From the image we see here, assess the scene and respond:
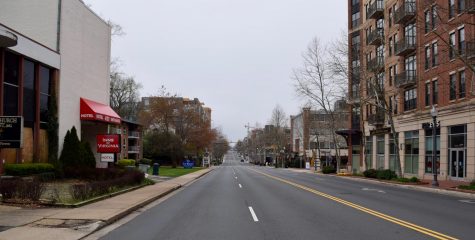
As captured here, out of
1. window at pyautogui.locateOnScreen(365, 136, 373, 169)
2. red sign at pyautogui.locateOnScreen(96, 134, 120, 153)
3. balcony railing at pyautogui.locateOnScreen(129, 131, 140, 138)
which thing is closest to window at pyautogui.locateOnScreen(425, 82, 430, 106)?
window at pyautogui.locateOnScreen(365, 136, 373, 169)

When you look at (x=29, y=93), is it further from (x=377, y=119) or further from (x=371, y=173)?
(x=377, y=119)

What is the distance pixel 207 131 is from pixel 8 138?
269ft

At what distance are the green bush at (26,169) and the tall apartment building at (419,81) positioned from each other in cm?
2141

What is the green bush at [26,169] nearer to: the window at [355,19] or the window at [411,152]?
the window at [411,152]

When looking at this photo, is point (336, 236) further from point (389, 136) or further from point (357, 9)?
point (357, 9)

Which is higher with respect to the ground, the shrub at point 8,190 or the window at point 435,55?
the window at point 435,55

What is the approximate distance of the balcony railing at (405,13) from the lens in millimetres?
43719

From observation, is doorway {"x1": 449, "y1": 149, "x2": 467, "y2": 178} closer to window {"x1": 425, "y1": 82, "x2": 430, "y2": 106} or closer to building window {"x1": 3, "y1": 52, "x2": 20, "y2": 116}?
window {"x1": 425, "y1": 82, "x2": 430, "y2": 106}

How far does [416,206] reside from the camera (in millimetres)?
19172

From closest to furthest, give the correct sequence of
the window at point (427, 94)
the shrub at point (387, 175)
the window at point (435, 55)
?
the window at point (435, 55), the shrub at point (387, 175), the window at point (427, 94)

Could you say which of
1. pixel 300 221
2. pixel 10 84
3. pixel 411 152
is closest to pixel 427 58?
pixel 411 152

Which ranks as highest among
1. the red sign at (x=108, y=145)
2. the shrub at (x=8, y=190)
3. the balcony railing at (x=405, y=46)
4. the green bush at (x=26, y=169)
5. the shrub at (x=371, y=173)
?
the balcony railing at (x=405, y=46)

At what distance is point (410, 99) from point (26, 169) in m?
34.3

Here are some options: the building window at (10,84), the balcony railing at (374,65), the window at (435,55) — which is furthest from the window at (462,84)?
the building window at (10,84)
